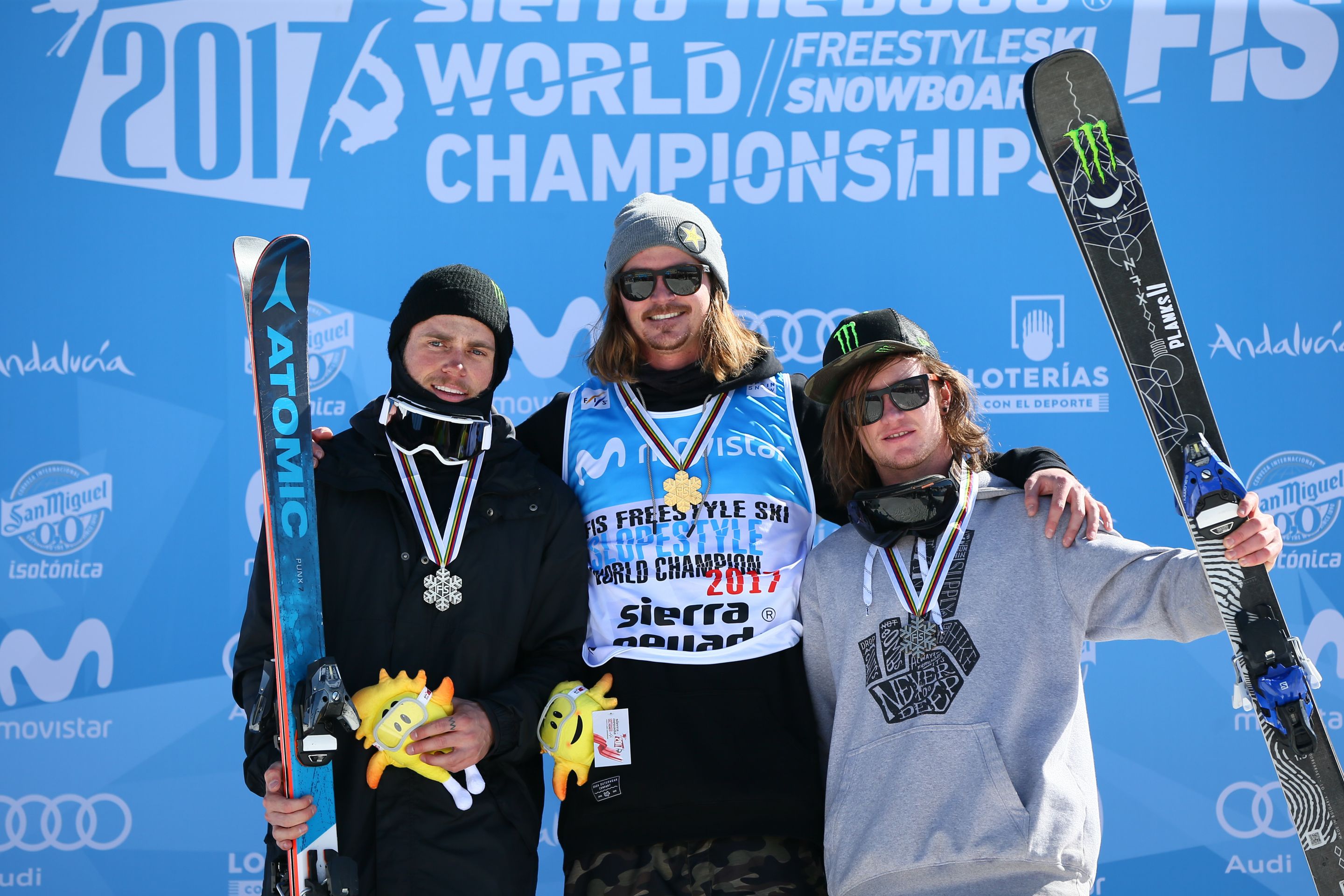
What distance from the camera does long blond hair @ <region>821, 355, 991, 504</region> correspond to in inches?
85.0

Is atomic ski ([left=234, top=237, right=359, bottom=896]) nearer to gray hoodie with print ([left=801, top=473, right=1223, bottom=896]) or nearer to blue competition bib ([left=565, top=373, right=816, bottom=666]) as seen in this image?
blue competition bib ([left=565, top=373, right=816, bottom=666])

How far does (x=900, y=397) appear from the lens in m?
2.07

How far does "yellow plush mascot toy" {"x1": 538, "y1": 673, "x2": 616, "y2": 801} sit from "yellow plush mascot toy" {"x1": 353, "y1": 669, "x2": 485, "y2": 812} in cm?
16

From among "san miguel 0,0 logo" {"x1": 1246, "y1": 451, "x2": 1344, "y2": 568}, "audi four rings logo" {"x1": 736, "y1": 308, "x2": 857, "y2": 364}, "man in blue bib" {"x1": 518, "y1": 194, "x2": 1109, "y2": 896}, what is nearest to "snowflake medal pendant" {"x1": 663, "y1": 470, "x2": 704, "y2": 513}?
"man in blue bib" {"x1": 518, "y1": 194, "x2": 1109, "y2": 896}

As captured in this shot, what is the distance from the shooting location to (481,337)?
224cm

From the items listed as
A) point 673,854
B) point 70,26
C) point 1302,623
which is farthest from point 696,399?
point 70,26

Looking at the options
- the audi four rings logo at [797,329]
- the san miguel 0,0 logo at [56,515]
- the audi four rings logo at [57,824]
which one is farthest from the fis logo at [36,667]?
the audi four rings logo at [797,329]

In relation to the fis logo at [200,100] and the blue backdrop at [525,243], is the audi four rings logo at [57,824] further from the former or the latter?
the fis logo at [200,100]

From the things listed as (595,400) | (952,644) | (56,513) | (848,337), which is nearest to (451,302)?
(595,400)

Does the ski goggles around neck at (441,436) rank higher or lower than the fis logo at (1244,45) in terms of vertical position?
lower

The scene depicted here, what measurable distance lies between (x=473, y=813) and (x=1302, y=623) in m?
2.88

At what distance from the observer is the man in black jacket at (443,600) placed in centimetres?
200

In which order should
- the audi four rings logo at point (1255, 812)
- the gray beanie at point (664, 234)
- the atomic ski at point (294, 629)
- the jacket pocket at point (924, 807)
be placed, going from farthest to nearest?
the audi four rings logo at point (1255, 812), the gray beanie at point (664, 234), the atomic ski at point (294, 629), the jacket pocket at point (924, 807)

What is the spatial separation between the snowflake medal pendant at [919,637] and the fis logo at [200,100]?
8.48 ft
